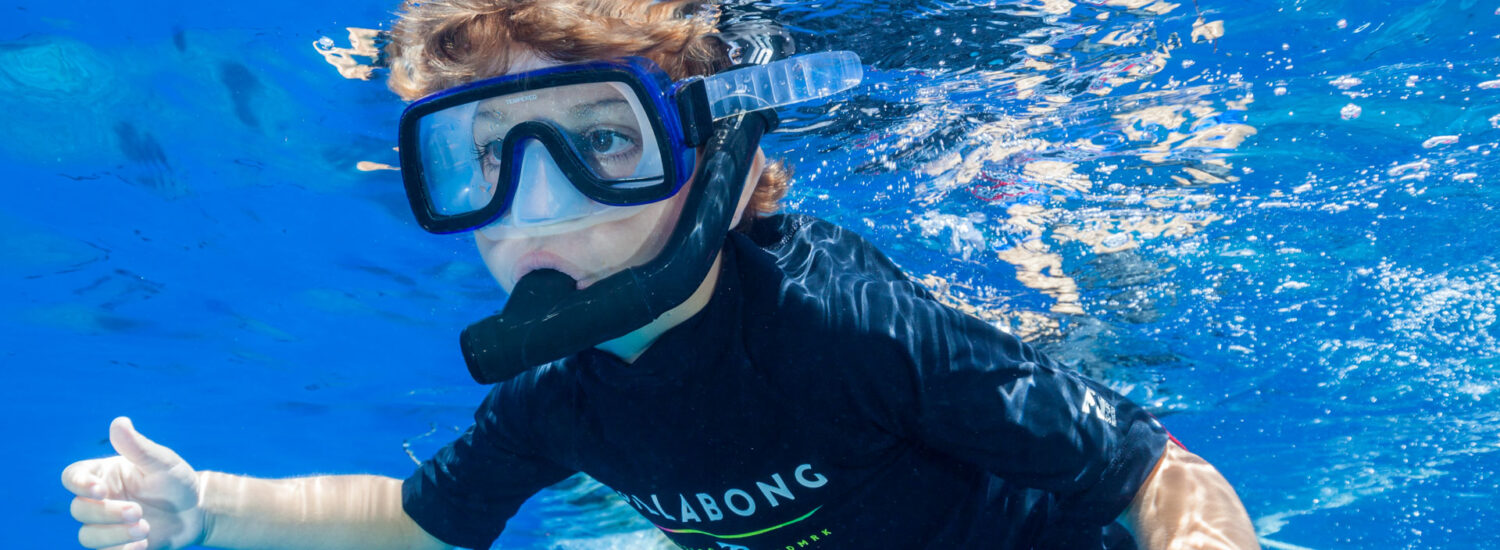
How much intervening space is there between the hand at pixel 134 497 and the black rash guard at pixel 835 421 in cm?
121

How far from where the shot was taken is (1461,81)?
5.68m

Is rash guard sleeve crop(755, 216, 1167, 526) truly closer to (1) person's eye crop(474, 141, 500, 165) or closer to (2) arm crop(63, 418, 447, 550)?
(1) person's eye crop(474, 141, 500, 165)

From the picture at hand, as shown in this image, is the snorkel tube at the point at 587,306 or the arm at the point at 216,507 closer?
the snorkel tube at the point at 587,306

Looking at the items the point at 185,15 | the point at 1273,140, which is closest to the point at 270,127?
the point at 185,15

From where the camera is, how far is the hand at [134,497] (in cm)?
290

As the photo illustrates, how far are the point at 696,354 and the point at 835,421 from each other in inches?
21.0

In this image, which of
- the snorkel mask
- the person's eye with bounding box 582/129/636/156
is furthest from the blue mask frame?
the person's eye with bounding box 582/129/636/156

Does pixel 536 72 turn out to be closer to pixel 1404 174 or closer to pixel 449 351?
pixel 1404 174

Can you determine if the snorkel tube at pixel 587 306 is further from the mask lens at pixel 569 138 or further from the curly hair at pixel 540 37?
the curly hair at pixel 540 37

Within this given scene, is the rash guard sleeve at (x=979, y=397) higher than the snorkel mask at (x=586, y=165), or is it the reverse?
the snorkel mask at (x=586, y=165)

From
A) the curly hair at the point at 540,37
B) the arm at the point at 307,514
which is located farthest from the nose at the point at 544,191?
the arm at the point at 307,514

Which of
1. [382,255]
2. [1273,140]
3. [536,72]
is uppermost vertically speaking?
[536,72]

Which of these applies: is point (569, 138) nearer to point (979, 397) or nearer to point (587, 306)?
point (587, 306)

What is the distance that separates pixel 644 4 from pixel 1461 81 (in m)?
5.86
